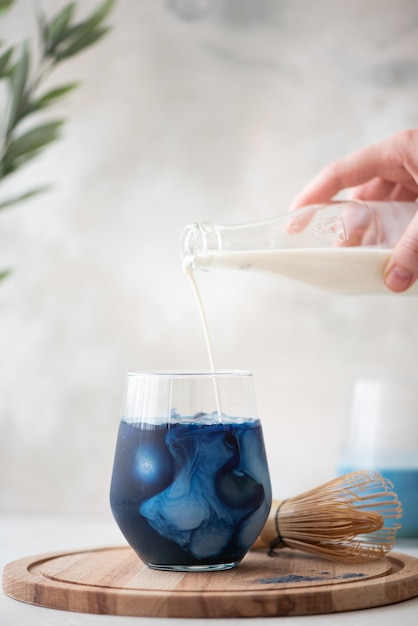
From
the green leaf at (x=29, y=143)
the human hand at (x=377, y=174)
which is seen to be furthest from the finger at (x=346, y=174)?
the green leaf at (x=29, y=143)

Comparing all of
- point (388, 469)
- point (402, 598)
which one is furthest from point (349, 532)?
point (388, 469)

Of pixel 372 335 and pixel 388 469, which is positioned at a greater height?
pixel 372 335

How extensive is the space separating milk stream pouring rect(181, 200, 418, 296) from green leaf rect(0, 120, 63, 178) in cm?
54

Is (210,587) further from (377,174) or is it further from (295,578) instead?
(377,174)

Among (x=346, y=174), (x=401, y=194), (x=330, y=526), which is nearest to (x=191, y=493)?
(x=330, y=526)

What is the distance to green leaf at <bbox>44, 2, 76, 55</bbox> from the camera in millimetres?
1565

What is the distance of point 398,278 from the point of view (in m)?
1.13

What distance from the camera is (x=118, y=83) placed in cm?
179

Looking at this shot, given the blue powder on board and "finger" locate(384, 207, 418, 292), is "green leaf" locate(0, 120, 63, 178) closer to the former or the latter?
"finger" locate(384, 207, 418, 292)

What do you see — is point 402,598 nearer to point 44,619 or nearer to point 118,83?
point 44,619

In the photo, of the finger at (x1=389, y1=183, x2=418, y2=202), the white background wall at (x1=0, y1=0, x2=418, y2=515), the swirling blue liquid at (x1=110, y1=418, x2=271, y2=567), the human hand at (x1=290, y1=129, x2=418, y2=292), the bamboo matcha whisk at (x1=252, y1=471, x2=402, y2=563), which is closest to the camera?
the swirling blue liquid at (x1=110, y1=418, x2=271, y2=567)

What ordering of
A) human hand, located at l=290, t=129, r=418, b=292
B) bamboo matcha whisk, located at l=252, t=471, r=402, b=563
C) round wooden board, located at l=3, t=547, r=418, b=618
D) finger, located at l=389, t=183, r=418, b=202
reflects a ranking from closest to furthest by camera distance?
round wooden board, located at l=3, t=547, r=418, b=618 → bamboo matcha whisk, located at l=252, t=471, r=402, b=563 → human hand, located at l=290, t=129, r=418, b=292 → finger, located at l=389, t=183, r=418, b=202

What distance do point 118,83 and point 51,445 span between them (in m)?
0.81

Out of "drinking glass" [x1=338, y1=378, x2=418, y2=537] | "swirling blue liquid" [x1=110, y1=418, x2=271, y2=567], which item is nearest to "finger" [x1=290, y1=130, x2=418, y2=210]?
"drinking glass" [x1=338, y1=378, x2=418, y2=537]
